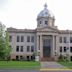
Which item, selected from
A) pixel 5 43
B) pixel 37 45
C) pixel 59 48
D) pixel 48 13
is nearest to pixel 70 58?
pixel 59 48

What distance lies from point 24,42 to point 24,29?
15.6ft

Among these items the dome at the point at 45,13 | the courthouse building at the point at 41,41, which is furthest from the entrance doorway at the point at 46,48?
the dome at the point at 45,13

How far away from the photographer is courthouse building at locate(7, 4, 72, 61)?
319ft

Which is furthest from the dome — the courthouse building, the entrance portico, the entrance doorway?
the entrance doorway

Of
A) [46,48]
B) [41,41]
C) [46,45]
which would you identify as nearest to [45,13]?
[41,41]

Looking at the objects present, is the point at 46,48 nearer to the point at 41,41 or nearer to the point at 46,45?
the point at 46,45

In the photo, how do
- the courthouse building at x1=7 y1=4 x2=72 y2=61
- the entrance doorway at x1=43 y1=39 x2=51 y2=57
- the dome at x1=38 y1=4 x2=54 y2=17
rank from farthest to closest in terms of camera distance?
the dome at x1=38 y1=4 x2=54 y2=17, the entrance doorway at x1=43 y1=39 x2=51 y2=57, the courthouse building at x1=7 y1=4 x2=72 y2=61

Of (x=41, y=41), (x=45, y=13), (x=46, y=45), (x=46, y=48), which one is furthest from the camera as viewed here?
(x=45, y=13)

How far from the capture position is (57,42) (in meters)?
98.6

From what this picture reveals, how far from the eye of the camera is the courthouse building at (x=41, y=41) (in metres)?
97.1

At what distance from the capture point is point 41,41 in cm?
9725

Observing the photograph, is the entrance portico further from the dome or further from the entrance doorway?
the dome

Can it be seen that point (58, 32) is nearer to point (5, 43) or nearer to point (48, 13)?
point (48, 13)

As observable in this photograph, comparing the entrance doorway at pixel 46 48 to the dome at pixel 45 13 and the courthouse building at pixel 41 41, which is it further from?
the dome at pixel 45 13
